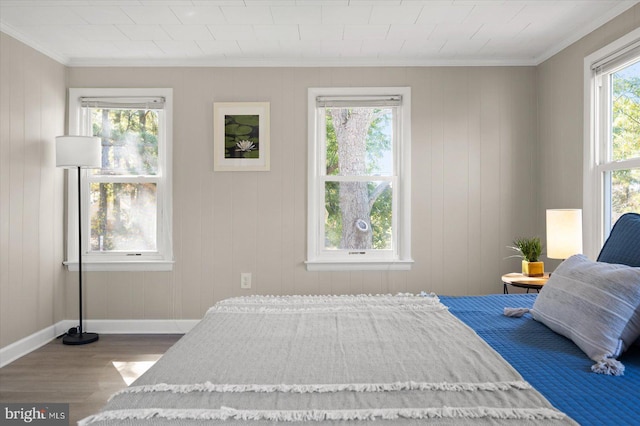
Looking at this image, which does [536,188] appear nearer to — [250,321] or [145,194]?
[250,321]

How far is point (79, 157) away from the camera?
12.4ft

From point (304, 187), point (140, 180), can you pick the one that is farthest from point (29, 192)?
point (304, 187)

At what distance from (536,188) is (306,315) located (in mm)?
2892

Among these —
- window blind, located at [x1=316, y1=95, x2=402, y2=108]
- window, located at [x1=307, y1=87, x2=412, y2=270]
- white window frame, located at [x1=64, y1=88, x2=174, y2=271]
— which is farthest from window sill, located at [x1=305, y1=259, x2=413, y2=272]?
window blind, located at [x1=316, y1=95, x2=402, y2=108]

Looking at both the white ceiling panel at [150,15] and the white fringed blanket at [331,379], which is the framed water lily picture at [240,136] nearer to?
the white ceiling panel at [150,15]

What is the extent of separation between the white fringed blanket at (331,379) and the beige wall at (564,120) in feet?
7.49

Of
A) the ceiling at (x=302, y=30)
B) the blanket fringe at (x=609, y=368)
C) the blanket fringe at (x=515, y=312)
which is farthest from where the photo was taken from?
the ceiling at (x=302, y=30)

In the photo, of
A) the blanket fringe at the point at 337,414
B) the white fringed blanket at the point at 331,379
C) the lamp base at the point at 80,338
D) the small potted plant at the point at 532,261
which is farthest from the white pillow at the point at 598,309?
the lamp base at the point at 80,338

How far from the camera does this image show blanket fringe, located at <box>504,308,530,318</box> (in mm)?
2062

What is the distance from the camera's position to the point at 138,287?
414 centimetres

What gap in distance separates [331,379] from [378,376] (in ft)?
0.46

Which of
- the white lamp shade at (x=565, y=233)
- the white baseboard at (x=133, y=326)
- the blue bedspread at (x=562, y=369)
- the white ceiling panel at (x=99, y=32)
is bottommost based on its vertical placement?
the white baseboard at (x=133, y=326)

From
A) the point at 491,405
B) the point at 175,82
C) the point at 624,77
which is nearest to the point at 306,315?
the point at 491,405

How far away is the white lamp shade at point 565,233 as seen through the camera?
3191 mm
